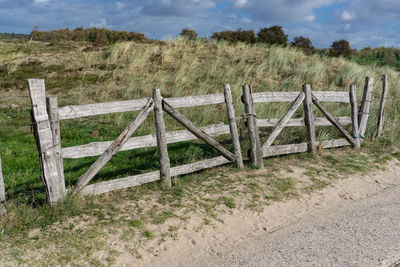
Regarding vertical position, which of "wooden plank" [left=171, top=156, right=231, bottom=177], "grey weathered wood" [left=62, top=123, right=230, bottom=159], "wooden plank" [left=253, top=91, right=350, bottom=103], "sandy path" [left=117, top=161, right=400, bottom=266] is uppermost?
"wooden plank" [left=253, top=91, right=350, bottom=103]

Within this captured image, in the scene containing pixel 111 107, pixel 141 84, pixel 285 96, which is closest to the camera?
pixel 111 107

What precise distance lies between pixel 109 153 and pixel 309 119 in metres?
5.13

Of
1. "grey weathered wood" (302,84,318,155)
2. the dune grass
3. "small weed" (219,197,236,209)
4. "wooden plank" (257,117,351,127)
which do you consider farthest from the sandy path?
the dune grass

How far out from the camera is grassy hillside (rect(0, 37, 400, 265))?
232 inches

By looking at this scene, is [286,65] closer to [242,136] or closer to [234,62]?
[234,62]

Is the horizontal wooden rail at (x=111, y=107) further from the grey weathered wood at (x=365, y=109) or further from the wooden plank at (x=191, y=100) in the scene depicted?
the grey weathered wood at (x=365, y=109)

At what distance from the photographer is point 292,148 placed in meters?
9.36

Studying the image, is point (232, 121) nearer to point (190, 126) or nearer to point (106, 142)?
point (190, 126)

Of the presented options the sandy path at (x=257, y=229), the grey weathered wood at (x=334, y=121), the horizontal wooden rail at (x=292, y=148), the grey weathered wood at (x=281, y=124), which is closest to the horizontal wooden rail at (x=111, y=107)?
the grey weathered wood at (x=281, y=124)

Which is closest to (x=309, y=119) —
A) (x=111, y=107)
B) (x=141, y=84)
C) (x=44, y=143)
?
(x=111, y=107)

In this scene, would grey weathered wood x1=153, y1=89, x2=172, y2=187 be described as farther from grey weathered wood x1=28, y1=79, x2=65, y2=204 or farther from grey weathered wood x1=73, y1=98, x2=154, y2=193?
grey weathered wood x1=28, y1=79, x2=65, y2=204

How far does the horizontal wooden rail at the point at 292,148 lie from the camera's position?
8898 millimetres

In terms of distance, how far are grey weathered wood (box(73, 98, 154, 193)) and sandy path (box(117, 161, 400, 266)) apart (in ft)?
5.12

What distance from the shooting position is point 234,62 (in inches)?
704
